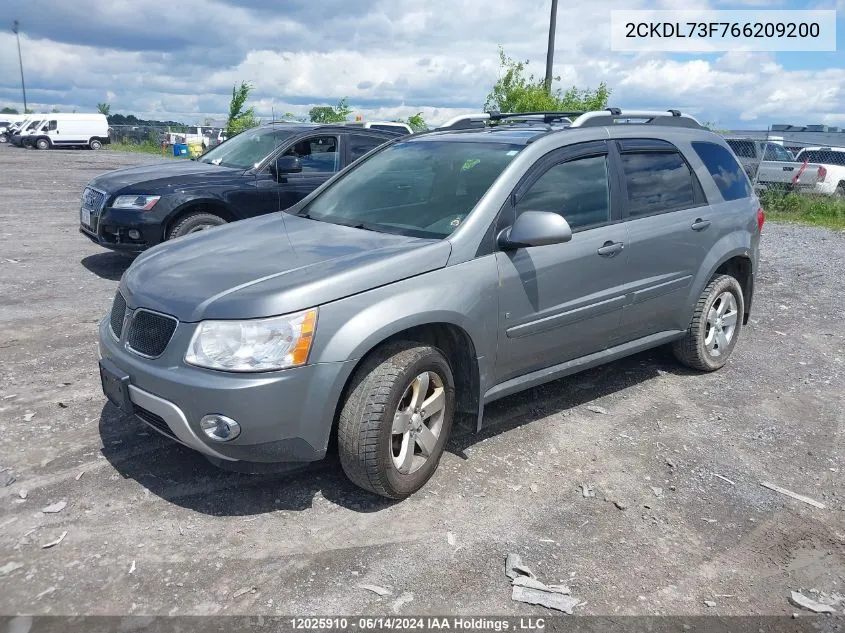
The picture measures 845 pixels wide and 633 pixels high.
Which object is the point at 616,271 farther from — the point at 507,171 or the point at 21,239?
the point at 21,239

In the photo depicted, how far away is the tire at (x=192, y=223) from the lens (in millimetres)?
7887

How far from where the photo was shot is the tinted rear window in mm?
5535

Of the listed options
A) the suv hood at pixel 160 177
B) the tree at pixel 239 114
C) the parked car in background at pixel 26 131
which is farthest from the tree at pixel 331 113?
the parked car in background at pixel 26 131

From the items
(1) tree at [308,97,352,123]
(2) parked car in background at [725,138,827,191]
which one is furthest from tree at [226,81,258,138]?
(2) parked car in background at [725,138,827,191]

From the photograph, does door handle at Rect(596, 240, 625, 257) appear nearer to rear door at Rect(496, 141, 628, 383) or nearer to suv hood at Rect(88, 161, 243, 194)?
rear door at Rect(496, 141, 628, 383)

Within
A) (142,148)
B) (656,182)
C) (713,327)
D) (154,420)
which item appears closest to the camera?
(154,420)

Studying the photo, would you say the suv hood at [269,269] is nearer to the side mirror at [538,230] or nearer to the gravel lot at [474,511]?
the side mirror at [538,230]

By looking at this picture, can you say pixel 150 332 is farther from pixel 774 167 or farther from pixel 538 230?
pixel 774 167

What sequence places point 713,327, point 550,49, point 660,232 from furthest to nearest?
point 550,49, point 713,327, point 660,232

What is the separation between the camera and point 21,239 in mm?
10508

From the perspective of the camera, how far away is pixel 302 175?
8.61m

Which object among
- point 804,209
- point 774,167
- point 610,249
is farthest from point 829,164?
point 610,249

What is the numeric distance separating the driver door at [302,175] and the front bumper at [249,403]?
16.8 feet

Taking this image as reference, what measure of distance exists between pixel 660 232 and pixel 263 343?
2924 mm
